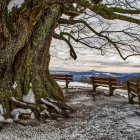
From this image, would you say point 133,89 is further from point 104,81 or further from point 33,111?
point 33,111

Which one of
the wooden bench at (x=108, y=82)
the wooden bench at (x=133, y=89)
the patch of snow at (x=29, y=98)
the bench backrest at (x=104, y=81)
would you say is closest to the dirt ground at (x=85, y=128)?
the wooden bench at (x=133, y=89)

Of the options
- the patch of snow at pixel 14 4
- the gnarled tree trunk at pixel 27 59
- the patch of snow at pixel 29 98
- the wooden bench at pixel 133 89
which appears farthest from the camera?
the wooden bench at pixel 133 89

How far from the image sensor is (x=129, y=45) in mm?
16438

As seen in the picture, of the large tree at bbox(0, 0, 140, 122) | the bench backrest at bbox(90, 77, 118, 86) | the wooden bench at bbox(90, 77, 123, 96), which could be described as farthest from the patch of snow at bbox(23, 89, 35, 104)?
the bench backrest at bbox(90, 77, 118, 86)

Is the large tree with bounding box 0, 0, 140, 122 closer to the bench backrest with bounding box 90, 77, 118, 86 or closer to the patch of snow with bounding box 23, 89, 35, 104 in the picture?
the patch of snow with bounding box 23, 89, 35, 104

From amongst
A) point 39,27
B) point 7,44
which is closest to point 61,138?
point 7,44

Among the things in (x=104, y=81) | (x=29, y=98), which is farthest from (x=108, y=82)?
(x=29, y=98)

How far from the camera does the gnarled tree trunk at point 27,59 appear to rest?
34.4 feet

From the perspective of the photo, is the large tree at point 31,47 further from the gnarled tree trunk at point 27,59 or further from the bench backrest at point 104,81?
the bench backrest at point 104,81

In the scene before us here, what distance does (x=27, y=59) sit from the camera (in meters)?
11.9

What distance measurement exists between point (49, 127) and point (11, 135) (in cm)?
135

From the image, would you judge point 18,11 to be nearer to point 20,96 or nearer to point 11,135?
point 20,96

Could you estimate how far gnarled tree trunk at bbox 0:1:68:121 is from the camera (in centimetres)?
1050

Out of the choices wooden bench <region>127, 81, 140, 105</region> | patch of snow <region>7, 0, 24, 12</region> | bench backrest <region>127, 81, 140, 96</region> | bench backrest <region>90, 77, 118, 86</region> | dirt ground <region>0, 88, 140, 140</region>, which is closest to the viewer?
dirt ground <region>0, 88, 140, 140</region>
